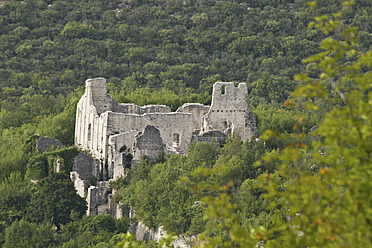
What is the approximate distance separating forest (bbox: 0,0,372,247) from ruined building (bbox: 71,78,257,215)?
849 millimetres

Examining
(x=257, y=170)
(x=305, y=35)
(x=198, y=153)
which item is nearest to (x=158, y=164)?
(x=198, y=153)

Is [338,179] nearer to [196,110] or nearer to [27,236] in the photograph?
[27,236]

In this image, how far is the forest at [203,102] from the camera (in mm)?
17094

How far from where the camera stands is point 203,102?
5281cm

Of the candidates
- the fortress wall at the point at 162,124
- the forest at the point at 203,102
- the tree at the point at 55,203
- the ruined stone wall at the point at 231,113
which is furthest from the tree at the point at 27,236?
the ruined stone wall at the point at 231,113

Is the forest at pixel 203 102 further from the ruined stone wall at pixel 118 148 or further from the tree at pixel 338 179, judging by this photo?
the ruined stone wall at pixel 118 148

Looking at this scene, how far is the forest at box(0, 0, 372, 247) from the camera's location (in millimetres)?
17094

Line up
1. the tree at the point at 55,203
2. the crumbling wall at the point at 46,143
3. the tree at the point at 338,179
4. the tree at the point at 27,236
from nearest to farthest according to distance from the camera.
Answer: the tree at the point at 338,179
the tree at the point at 27,236
the tree at the point at 55,203
the crumbling wall at the point at 46,143

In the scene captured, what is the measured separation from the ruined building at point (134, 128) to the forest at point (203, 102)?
33.4 inches

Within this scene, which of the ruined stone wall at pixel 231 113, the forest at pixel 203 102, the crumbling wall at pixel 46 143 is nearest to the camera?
the forest at pixel 203 102

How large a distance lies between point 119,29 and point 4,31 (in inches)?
375

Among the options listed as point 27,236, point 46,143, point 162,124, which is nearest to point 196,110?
point 162,124

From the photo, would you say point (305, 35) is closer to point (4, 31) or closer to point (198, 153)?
point (4, 31)

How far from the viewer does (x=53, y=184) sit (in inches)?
1682
